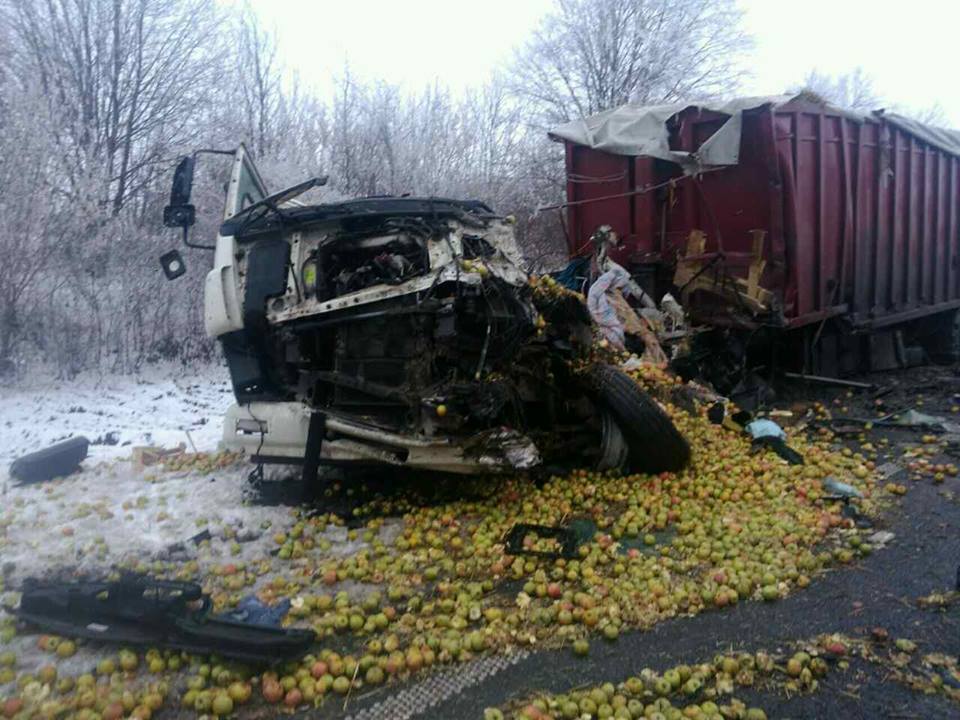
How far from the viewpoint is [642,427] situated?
5605mm

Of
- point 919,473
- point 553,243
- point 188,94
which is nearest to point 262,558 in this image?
point 919,473

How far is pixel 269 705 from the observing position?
3098mm

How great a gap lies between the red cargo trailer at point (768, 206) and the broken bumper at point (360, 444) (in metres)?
4.57

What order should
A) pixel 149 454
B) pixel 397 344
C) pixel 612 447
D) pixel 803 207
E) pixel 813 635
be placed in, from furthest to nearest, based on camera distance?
pixel 803 207 < pixel 149 454 < pixel 612 447 < pixel 397 344 < pixel 813 635

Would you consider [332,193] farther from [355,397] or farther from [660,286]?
[355,397]

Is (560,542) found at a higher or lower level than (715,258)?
lower

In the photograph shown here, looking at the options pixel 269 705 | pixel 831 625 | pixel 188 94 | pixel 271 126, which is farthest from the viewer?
pixel 271 126

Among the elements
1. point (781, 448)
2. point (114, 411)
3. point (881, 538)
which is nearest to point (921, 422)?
point (781, 448)

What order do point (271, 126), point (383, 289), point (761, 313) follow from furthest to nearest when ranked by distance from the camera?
point (271, 126), point (761, 313), point (383, 289)

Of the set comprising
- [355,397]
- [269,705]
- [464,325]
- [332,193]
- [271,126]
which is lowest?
[269,705]

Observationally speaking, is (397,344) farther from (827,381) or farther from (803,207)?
(827,381)

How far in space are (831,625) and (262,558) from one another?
330 cm

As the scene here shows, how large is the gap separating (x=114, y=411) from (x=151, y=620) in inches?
246

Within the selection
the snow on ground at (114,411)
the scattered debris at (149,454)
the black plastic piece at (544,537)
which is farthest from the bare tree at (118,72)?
the black plastic piece at (544,537)
